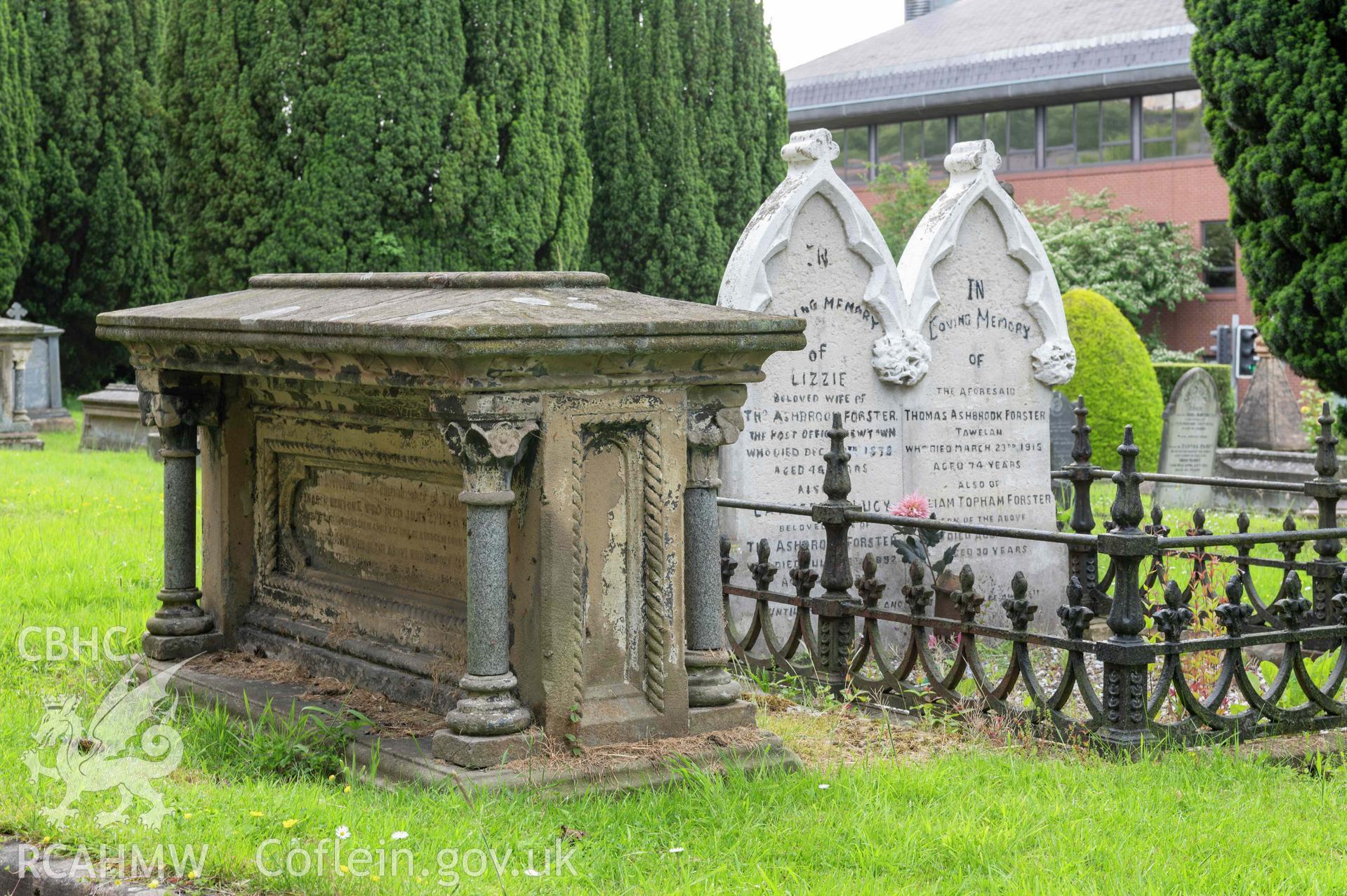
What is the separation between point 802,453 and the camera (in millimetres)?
8016

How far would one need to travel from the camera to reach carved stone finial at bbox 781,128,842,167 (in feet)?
26.9

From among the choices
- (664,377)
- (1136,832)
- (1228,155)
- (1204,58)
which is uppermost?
(1204,58)

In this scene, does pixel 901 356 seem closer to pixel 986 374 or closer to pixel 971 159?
pixel 986 374

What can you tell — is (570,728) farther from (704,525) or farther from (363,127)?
(363,127)

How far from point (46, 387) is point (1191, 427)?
47.9ft

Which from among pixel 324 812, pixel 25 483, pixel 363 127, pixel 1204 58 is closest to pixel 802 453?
A: pixel 324 812

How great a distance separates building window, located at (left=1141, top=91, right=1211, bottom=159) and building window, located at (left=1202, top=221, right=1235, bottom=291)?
1767mm

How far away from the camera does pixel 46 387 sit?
20.0 metres

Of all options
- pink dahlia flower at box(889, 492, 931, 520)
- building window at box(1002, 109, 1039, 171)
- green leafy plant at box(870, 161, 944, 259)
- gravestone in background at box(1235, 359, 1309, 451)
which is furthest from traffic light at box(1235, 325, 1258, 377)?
building window at box(1002, 109, 1039, 171)

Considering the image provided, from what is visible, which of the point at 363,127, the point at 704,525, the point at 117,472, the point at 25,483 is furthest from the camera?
the point at 363,127

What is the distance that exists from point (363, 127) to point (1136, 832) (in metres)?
14.5

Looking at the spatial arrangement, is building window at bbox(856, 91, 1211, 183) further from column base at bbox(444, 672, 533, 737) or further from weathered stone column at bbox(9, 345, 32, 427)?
column base at bbox(444, 672, 533, 737)

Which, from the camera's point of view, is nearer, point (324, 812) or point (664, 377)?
point (324, 812)

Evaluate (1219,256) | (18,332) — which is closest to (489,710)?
(18,332)
